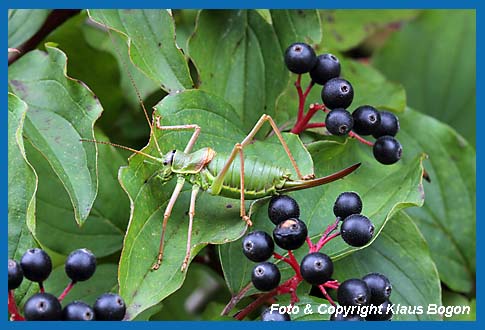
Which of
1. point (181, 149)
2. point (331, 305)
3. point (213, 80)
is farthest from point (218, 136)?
point (331, 305)

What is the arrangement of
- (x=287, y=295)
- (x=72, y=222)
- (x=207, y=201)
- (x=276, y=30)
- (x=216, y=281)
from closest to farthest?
1. (x=287, y=295)
2. (x=207, y=201)
3. (x=72, y=222)
4. (x=276, y=30)
5. (x=216, y=281)

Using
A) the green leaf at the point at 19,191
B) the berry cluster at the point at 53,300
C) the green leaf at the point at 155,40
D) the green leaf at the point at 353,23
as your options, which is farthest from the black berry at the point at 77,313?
the green leaf at the point at 353,23

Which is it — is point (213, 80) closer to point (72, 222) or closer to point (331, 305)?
point (72, 222)

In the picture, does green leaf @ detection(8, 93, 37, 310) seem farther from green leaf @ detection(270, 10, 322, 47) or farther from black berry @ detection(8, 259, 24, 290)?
green leaf @ detection(270, 10, 322, 47)

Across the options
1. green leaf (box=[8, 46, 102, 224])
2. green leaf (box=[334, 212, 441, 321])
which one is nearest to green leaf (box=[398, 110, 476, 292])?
green leaf (box=[334, 212, 441, 321])

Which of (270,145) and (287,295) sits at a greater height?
(270,145)

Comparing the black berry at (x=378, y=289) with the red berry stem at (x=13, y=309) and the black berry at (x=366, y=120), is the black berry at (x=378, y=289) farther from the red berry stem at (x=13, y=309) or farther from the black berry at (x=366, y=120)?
the red berry stem at (x=13, y=309)

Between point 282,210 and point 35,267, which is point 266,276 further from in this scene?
point 35,267
